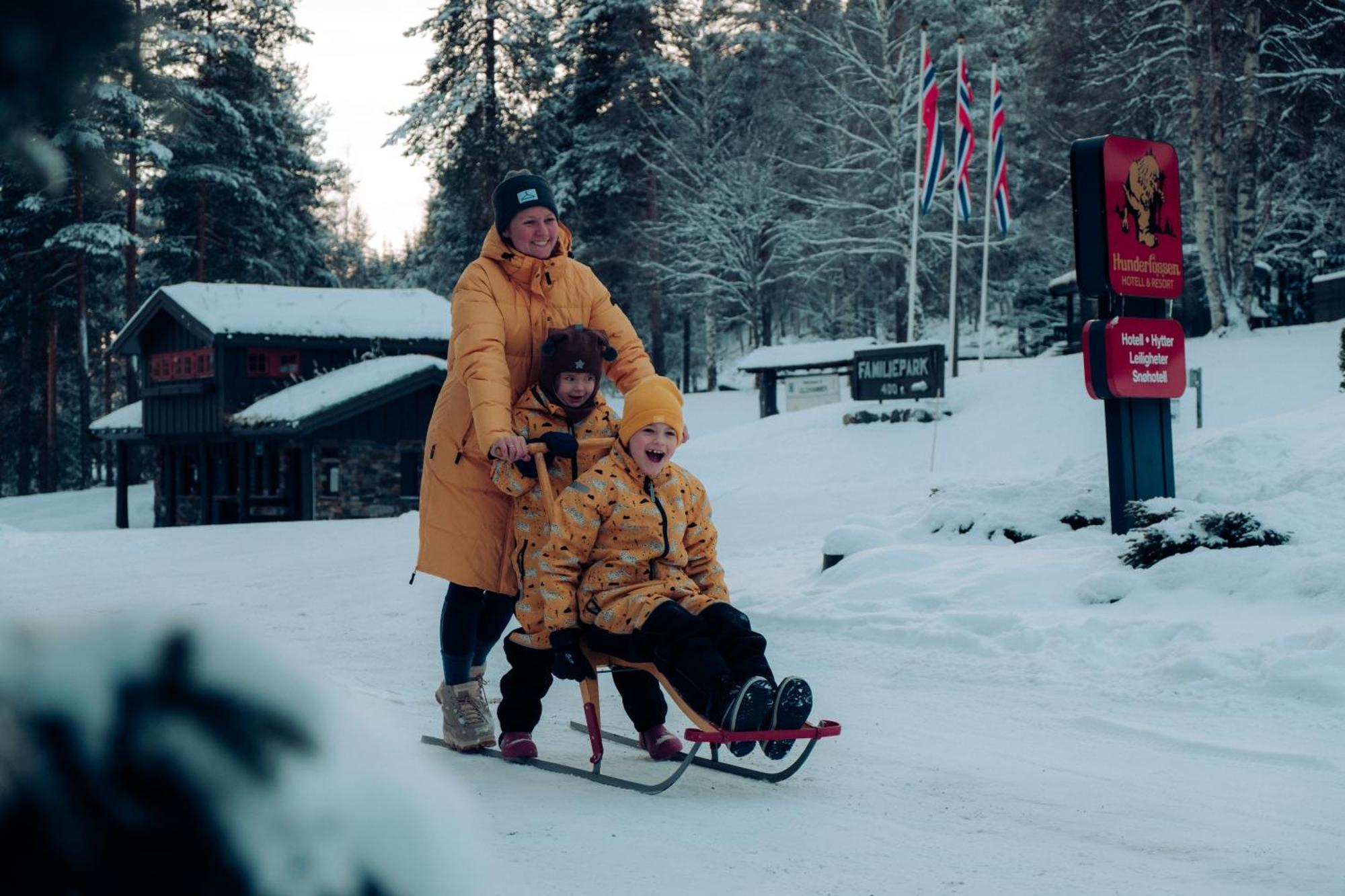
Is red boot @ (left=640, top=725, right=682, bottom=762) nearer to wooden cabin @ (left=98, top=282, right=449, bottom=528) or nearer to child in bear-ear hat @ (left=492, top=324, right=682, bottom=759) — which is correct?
child in bear-ear hat @ (left=492, top=324, right=682, bottom=759)

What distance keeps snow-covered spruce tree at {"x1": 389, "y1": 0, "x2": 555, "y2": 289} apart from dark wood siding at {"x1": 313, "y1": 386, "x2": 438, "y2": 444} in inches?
515

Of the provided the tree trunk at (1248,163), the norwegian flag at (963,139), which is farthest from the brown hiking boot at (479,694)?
the tree trunk at (1248,163)

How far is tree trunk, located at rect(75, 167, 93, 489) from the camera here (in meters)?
0.89

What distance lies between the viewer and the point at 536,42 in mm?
40344

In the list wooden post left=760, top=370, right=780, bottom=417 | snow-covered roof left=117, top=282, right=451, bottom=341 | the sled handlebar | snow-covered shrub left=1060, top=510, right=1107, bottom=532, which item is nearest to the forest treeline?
snow-covered roof left=117, top=282, right=451, bottom=341

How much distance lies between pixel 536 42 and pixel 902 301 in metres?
14.4

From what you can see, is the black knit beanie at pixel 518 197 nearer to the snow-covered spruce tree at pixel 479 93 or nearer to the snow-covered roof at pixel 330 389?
the snow-covered roof at pixel 330 389

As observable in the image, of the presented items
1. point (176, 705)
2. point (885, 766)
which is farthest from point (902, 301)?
point (176, 705)

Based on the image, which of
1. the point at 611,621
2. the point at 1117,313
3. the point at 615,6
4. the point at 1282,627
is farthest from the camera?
the point at 615,6

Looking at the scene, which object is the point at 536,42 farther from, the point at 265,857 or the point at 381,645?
the point at 265,857

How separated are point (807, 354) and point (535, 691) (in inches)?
1007

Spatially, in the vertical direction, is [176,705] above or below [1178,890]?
above

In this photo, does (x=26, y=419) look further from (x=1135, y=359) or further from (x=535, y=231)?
(x=535, y=231)

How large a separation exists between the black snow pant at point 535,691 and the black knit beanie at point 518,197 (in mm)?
1594
